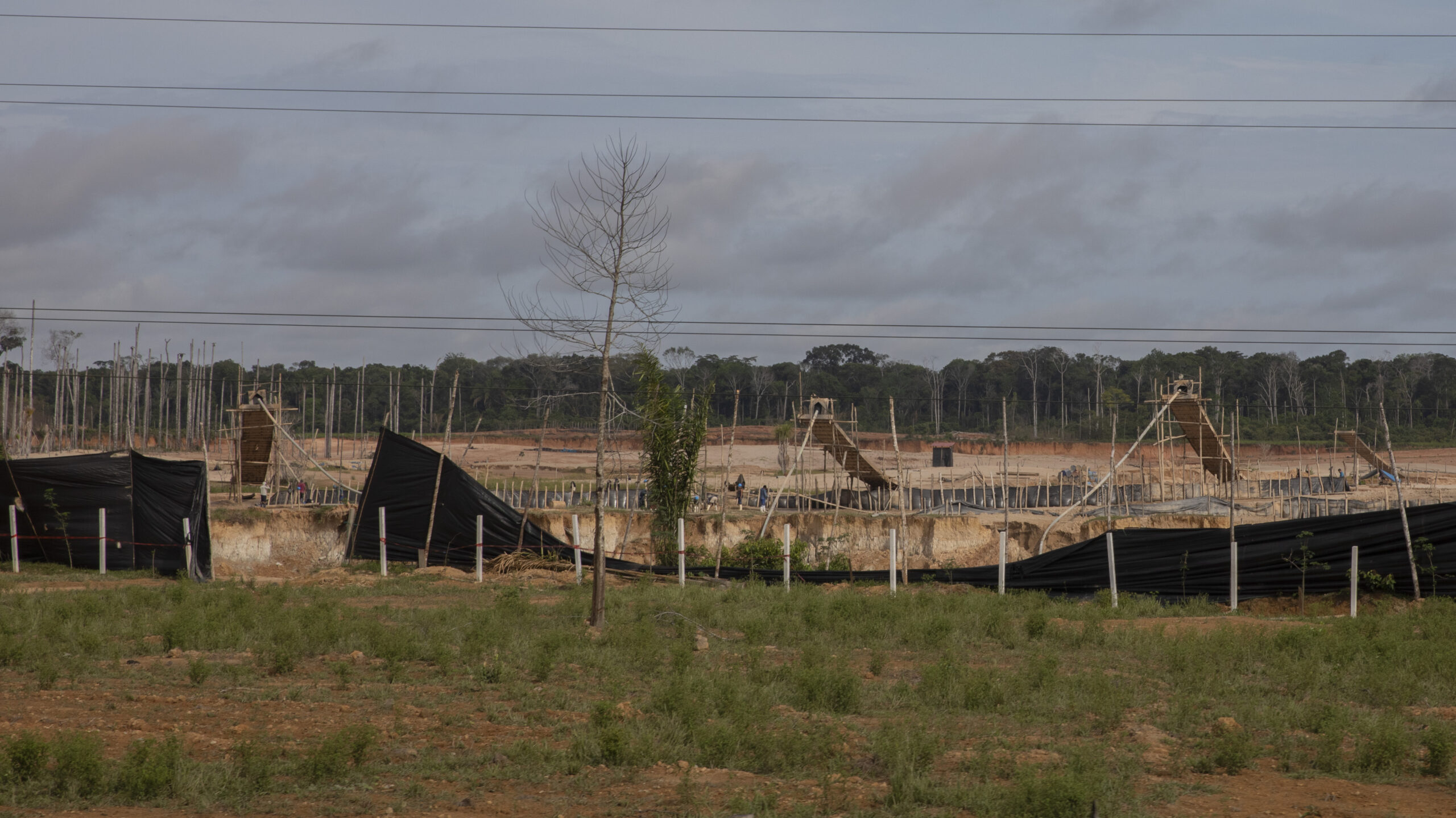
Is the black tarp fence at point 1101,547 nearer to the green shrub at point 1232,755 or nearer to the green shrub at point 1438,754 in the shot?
the green shrub at point 1438,754

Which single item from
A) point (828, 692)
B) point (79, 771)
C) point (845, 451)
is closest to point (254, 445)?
point (845, 451)

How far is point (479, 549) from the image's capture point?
57.9ft

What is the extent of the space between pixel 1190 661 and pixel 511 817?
Answer: 6920mm

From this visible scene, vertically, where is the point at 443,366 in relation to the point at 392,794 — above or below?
above

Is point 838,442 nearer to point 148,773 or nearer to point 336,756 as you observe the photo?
point 336,756

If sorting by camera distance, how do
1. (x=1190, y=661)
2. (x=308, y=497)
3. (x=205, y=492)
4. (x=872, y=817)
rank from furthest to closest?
(x=308, y=497), (x=205, y=492), (x=1190, y=661), (x=872, y=817)

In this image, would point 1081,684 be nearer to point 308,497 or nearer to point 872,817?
point 872,817

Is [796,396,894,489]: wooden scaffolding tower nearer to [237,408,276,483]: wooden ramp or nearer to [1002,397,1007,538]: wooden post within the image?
[1002,397,1007,538]: wooden post

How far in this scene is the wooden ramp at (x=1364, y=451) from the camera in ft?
104

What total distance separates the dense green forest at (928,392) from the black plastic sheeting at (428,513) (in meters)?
29.3

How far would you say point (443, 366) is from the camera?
73188mm

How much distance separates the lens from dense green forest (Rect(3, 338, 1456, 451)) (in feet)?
199

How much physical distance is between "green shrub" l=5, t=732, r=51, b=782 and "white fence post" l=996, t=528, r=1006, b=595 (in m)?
12.4

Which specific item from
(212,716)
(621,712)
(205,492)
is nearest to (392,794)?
(621,712)
